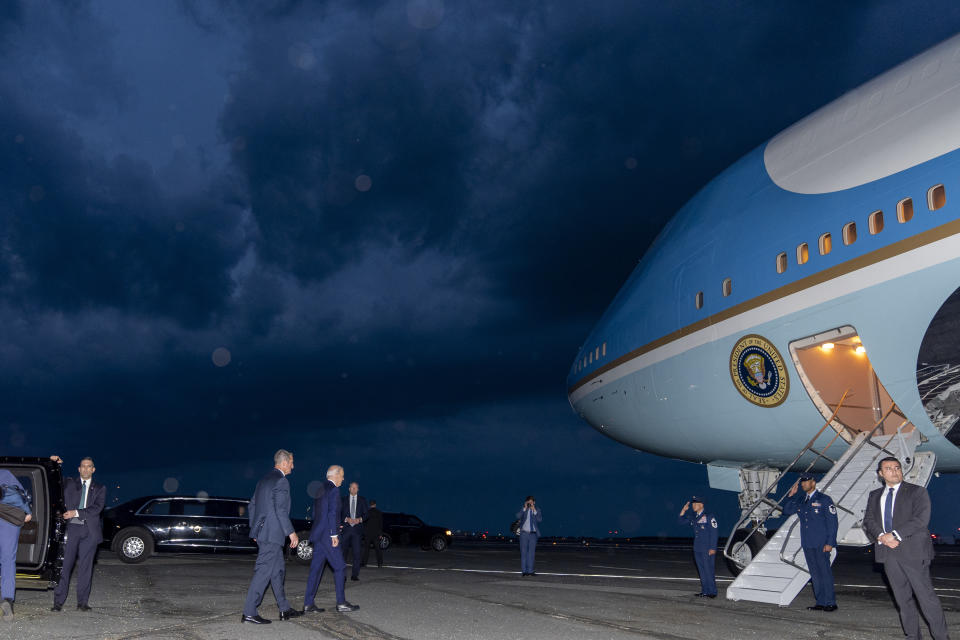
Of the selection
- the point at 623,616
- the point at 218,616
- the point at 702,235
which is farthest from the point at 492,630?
the point at 702,235

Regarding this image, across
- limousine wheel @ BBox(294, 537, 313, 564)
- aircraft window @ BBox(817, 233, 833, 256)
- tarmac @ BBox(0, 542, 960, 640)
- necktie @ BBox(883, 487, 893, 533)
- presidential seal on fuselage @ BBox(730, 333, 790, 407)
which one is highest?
aircraft window @ BBox(817, 233, 833, 256)

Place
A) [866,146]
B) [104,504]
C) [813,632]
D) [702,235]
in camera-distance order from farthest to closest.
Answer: [702,235], [866,146], [104,504], [813,632]

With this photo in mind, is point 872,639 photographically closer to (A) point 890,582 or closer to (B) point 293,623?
(A) point 890,582

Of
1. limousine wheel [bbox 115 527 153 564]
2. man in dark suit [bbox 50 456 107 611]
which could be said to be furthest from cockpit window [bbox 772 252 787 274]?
limousine wheel [bbox 115 527 153 564]

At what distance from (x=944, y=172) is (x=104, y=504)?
35.3ft

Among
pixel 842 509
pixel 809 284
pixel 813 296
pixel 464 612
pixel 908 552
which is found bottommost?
pixel 464 612

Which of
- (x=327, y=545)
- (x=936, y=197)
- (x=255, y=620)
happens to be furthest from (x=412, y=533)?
(x=936, y=197)

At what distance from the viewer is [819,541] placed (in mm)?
10078

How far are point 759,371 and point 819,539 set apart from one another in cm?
330

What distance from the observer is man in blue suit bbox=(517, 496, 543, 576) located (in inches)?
611

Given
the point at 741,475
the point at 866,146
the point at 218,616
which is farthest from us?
the point at 741,475

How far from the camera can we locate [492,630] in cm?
782

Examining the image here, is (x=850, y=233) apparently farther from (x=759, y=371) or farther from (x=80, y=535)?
(x=80, y=535)

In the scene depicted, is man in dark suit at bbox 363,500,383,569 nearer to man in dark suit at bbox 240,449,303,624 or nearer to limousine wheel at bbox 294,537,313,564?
limousine wheel at bbox 294,537,313,564
